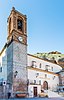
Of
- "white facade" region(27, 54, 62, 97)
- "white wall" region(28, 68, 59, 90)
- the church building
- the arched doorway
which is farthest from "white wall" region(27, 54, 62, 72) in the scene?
the arched doorway

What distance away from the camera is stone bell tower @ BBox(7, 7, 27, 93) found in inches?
1308

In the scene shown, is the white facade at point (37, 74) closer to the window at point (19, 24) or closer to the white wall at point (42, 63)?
the white wall at point (42, 63)

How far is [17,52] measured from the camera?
3481 cm

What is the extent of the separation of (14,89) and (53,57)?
125 ft

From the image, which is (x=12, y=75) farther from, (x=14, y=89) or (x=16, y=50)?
(x=16, y=50)

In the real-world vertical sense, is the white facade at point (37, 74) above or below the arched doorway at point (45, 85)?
above

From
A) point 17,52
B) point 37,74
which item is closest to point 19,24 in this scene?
point 17,52

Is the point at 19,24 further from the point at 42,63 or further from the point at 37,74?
the point at 42,63

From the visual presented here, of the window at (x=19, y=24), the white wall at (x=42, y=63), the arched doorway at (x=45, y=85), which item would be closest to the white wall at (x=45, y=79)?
the arched doorway at (x=45, y=85)

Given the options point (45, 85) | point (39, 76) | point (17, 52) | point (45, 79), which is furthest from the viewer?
point (45, 79)

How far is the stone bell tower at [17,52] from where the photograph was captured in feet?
109

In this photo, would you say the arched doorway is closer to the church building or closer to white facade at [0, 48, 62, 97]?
white facade at [0, 48, 62, 97]

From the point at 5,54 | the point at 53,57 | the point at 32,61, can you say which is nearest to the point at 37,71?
the point at 32,61

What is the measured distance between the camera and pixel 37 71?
4159cm
